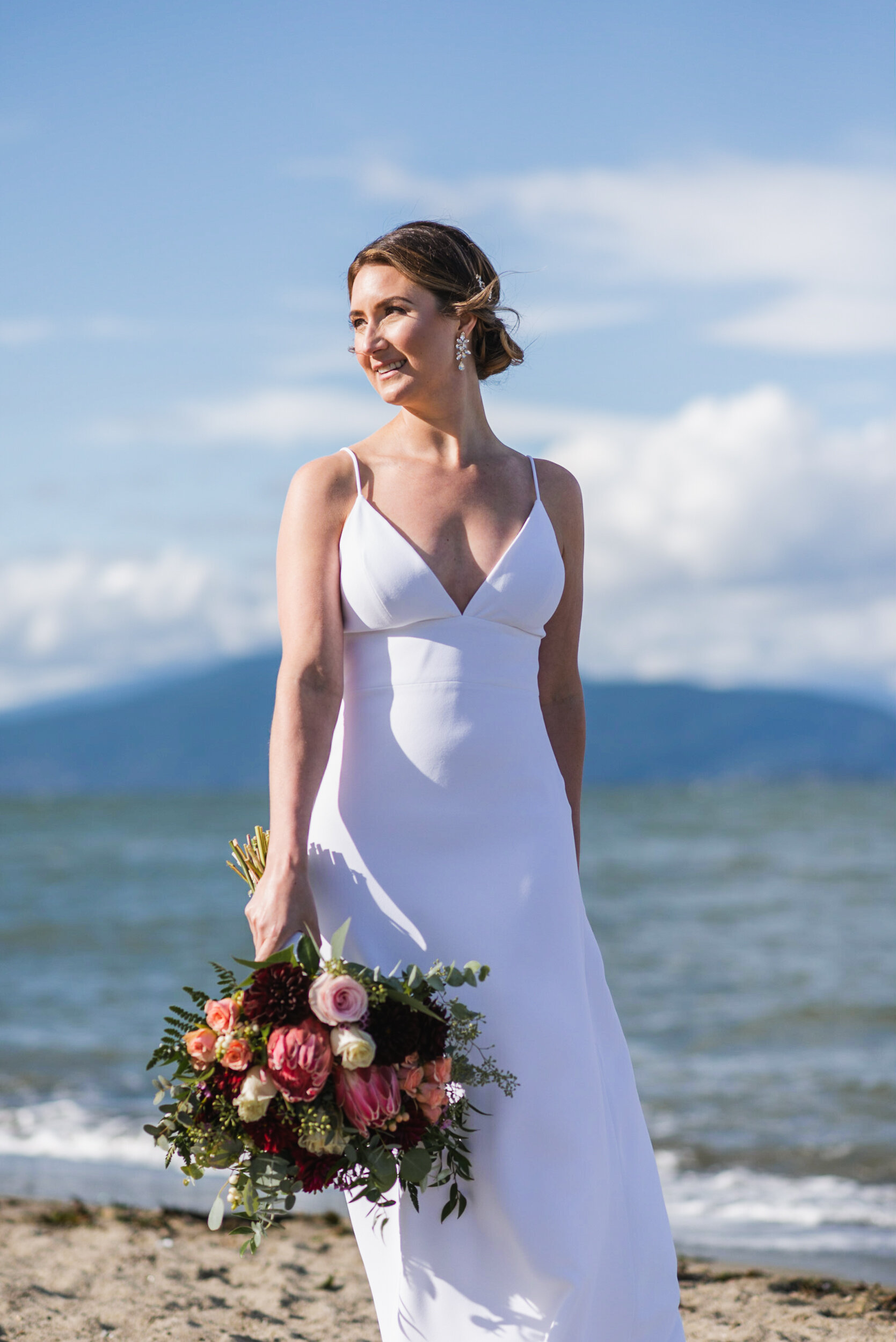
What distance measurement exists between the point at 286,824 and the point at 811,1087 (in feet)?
26.5

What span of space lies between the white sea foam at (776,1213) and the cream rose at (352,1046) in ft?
13.2

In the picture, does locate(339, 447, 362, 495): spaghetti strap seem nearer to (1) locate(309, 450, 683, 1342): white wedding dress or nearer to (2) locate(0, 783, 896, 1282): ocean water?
(1) locate(309, 450, 683, 1342): white wedding dress

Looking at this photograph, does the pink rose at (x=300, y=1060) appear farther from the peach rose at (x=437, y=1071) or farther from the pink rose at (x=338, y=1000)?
the peach rose at (x=437, y=1071)

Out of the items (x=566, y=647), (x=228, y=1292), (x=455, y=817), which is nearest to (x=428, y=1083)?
(x=455, y=817)

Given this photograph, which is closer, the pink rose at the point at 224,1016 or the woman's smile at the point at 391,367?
the pink rose at the point at 224,1016

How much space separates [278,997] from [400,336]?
4.50 feet

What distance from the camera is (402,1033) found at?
2283 mm

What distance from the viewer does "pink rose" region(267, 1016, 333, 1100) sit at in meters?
2.20

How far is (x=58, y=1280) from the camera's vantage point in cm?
472

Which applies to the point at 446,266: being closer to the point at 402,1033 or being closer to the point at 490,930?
the point at 490,930

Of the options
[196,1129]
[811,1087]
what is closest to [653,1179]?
[196,1129]

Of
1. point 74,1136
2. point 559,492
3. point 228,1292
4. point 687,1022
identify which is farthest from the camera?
point 687,1022

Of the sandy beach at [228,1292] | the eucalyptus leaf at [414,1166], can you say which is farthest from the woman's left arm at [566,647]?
the sandy beach at [228,1292]

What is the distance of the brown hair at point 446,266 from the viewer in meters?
2.71
